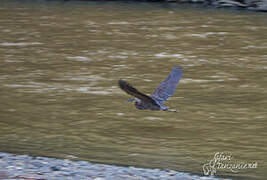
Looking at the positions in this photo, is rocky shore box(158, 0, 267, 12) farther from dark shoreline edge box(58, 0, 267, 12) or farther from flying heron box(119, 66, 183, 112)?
flying heron box(119, 66, 183, 112)

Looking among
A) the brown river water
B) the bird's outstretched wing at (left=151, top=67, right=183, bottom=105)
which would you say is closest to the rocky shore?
the brown river water

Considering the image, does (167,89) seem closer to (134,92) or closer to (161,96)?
(161,96)

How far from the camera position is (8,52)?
51.5 ft

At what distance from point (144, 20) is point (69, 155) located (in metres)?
13.3

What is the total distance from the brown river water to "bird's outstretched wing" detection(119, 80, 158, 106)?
100 cm

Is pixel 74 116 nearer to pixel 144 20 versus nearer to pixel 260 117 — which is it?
pixel 260 117

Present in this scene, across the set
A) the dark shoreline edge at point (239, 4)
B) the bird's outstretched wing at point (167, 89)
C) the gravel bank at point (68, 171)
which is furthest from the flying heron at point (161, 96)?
the dark shoreline edge at point (239, 4)

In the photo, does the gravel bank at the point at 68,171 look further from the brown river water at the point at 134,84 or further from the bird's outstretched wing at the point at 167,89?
the bird's outstretched wing at the point at 167,89

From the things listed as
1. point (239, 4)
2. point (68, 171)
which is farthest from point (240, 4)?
point (68, 171)

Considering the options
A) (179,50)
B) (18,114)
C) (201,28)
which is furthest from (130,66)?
(201,28)

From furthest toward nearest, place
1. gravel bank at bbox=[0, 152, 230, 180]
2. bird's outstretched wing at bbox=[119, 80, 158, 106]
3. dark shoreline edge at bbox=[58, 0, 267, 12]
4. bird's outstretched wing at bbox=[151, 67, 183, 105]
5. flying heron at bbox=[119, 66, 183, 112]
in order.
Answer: dark shoreline edge at bbox=[58, 0, 267, 12] → bird's outstretched wing at bbox=[151, 67, 183, 105] → flying heron at bbox=[119, 66, 183, 112] → gravel bank at bbox=[0, 152, 230, 180] → bird's outstretched wing at bbox=[119, 80, 158, 106]

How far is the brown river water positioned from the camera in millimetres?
8461

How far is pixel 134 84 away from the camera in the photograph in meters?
12.6

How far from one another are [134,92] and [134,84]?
6298 millimetres
